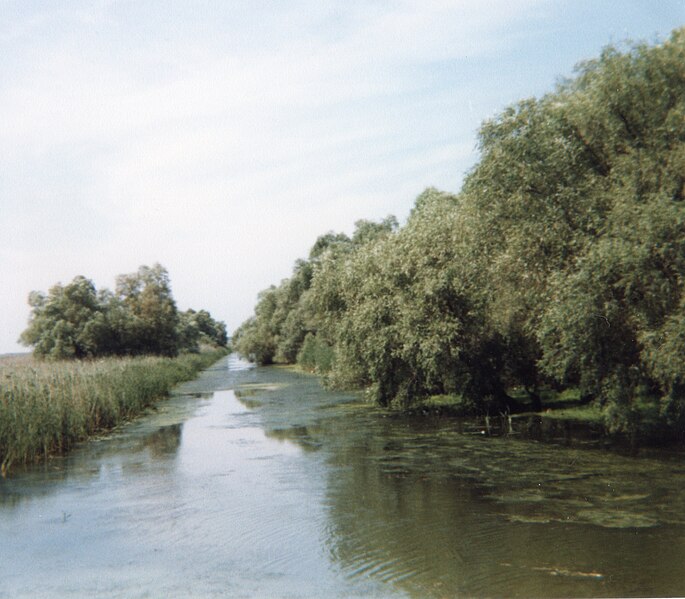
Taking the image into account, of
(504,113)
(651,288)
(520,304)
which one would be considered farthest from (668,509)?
(504,113)

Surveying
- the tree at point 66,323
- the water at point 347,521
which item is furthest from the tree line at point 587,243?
the tree at point 66,323

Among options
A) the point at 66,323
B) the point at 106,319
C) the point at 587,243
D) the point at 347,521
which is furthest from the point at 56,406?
the point at 106,319

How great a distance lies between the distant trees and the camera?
47.6 meters

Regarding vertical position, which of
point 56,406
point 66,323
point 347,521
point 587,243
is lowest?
point 347,521

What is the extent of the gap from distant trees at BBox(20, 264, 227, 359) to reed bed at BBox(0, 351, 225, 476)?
18821mm

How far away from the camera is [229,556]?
34.5 ft

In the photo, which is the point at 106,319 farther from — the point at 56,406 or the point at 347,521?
the point at 347,521

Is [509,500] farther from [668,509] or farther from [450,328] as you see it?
[450,328]

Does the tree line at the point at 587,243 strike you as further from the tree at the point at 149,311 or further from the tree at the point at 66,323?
the tree at the point at 149,311

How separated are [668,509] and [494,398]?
1355 centimetres

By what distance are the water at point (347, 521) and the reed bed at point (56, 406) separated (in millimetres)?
776

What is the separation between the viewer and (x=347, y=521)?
12.2 m

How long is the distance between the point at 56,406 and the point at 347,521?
38.0 feet

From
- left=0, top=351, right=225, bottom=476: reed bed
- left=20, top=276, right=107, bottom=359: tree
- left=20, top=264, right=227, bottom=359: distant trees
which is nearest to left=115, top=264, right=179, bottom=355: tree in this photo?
left=20, top=264, right=227, bottom=359: distant trees
